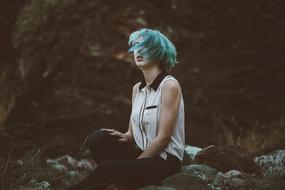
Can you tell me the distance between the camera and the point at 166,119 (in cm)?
296

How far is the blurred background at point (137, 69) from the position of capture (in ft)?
22.1

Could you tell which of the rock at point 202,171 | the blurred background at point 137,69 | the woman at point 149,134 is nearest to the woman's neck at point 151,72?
the woman at point 149,134

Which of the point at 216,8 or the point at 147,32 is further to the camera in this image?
the point at 216,8

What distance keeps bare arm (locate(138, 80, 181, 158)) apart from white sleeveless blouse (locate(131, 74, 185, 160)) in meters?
0.06

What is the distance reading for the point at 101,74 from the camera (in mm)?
6879

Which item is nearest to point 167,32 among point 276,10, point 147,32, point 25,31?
point 276,10

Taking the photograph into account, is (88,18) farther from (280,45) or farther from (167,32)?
(280,45)

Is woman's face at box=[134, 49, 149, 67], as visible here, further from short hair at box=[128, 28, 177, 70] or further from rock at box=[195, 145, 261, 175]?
rock at box=[195, 145, 261, 175]

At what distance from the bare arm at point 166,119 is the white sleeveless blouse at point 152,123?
6 cm

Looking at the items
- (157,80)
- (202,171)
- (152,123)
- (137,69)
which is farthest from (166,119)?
(137,69)

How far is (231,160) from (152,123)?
1124 millimetres

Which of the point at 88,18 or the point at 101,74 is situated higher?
the point at 88,18

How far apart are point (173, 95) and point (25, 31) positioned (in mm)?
4591

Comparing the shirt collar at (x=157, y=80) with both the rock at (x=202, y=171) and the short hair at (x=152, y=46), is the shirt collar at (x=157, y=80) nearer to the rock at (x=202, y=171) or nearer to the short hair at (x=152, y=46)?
the short hair at (x=152, y=46)
